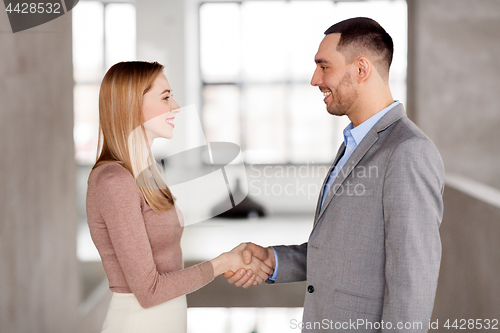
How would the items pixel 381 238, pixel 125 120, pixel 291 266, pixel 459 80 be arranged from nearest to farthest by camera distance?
pixel 381 238 < pixel 125 120 < pixel 291 266 < pixel 459 80

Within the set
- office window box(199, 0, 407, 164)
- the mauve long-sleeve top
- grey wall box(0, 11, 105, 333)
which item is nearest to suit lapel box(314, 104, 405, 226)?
the mauve long-sleeve top

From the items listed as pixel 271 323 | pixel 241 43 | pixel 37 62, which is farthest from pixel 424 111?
pixel 37 62

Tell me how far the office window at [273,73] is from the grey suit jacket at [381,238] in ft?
16.0

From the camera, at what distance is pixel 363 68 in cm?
131

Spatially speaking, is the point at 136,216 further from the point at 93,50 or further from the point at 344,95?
the point at 93,50

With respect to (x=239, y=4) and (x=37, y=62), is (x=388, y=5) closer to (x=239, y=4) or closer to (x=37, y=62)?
(x=239, y=4)

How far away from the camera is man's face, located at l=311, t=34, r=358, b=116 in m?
1.34

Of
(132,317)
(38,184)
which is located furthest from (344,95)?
(38,184)

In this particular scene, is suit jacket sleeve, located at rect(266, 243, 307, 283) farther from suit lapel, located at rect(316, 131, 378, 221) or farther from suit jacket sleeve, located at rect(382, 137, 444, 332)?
suit jacket sleeve, located at rect(382, 137, 444, 332)

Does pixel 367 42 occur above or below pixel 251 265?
above

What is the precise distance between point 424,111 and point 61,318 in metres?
3.42

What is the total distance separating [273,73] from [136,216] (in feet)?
17.2

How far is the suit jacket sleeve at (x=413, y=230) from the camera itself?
104 centimetres

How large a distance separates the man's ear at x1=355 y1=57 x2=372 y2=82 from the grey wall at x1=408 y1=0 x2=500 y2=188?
2563mm
